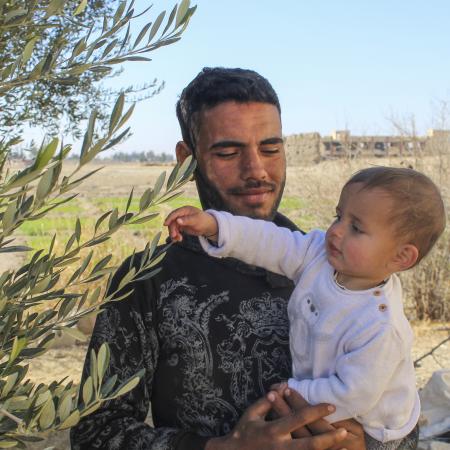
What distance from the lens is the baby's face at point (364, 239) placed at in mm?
2018

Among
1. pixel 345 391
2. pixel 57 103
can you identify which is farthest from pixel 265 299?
pixel 57 103

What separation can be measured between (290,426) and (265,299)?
51 centimetres

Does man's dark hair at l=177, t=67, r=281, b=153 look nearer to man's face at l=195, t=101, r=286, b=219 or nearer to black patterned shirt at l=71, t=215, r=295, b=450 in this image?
man's face at l=195, t=101, r=286, b=219

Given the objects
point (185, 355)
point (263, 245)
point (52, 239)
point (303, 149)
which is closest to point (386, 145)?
point (303, 149)

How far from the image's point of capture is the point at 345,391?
6.27 feet

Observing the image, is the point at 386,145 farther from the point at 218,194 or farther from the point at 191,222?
the point at 191,222

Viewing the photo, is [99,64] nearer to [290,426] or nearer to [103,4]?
[290,426]

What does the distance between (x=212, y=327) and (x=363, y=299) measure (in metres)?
0.49

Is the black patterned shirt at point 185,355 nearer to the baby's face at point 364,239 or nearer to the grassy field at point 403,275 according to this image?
the baby's face at point 364,239

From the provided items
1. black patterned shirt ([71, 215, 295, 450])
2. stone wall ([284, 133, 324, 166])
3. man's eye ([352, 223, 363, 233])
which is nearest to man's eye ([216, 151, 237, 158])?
black patterned shirt ([71, 215, 295, 450])

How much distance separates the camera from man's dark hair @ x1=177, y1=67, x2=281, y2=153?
2439 mm

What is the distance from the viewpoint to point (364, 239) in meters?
2.02

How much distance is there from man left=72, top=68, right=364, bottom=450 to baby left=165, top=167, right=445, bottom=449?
13cm

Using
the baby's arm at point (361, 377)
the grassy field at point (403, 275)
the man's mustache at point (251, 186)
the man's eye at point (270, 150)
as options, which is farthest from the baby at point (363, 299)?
the grassy field at point (403, 275)
